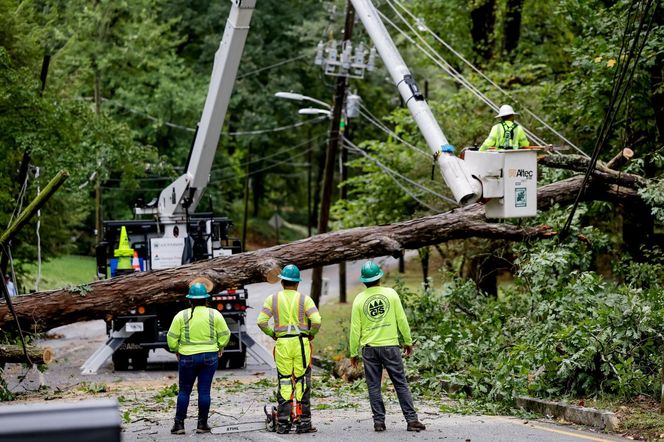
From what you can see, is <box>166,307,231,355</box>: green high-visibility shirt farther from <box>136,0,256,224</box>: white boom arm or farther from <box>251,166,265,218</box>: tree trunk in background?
<box>251,166,265,218</box>: tree trunk in background

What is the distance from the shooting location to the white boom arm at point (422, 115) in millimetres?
10484

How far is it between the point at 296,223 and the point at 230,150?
41.9 feet

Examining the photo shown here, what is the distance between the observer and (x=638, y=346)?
37.0 ft

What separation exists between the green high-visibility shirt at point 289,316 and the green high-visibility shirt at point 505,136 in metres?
2.87

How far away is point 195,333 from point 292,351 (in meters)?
1.07

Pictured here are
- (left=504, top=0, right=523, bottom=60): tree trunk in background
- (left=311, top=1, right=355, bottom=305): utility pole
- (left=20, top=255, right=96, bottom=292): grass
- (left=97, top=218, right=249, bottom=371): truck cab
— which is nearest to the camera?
(left=97, top=218, right=249, bottom=371): truck cab

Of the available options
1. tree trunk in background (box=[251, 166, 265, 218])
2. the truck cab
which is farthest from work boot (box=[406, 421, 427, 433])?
tree trunk in background (box=[251, 166, 265, 218])

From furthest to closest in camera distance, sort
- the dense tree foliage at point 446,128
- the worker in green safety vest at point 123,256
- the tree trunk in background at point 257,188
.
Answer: the tree trunk in background at point 257,188, the worker in green safety vest at point 123,256, the dense tree foliage at point 446,128

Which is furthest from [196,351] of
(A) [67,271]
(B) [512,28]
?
(A) [67,271]

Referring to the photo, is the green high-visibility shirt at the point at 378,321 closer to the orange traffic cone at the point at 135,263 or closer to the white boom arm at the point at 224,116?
the white boom arm at the point at 224,116

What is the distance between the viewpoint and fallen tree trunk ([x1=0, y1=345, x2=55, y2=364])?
517 inches

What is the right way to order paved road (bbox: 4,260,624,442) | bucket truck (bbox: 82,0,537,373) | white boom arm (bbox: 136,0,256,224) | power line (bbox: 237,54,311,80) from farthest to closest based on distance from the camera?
power line (bbox: 237,54,311,80), bucket truck (bbox: 82,0,537,373), white boom arm (bbox: 136,0,256,224), paved road (bbox: 4,260,624,442)

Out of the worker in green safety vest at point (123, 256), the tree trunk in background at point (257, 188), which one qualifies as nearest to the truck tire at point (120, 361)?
the worker in green safety vest at point (123, 256)

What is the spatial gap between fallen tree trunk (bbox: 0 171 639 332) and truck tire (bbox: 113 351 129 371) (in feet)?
14.5
